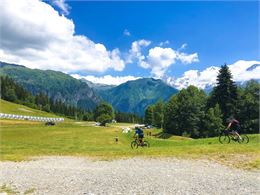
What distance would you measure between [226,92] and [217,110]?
7.07m

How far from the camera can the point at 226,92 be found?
9844 cm

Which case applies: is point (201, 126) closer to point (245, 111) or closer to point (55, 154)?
point (245, 111)

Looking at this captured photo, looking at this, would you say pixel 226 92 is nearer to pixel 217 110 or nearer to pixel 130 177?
pixel 217 110

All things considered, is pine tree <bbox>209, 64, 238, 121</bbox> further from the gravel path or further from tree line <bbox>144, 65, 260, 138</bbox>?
the gravel path

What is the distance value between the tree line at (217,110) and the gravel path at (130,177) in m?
70.0

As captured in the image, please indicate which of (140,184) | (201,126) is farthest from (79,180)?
(201,126)

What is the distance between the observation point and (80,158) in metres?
32.1

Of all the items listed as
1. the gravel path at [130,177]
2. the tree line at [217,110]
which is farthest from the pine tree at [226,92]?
the gravel path at [130,177]

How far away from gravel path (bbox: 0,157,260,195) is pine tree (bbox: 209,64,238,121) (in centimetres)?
7342

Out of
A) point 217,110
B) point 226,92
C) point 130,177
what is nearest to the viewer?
point 130,177

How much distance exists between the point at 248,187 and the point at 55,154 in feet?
74.5

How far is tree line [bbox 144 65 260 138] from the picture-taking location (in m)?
93.9

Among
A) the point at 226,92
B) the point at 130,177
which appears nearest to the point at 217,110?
the point at 226,92

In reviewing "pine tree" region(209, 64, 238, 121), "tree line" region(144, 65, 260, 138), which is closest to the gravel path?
Answer: "tree line" region(144, 65, 260, 138)
